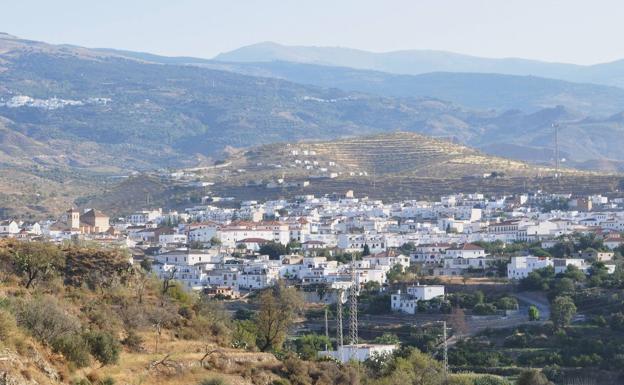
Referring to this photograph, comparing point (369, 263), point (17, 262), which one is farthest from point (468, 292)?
point (17, 262)

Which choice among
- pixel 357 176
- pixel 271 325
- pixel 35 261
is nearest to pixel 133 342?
pixel 35 261

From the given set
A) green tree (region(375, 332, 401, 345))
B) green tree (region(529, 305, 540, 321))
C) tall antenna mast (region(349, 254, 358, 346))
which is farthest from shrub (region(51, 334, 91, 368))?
green tree (region(529, 305, 540, 321))

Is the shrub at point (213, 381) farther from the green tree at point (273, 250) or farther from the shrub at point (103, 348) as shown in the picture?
the green tree at point (273, 250)

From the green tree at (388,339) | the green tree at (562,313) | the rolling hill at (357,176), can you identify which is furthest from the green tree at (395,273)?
the rolling hill at (357,176)

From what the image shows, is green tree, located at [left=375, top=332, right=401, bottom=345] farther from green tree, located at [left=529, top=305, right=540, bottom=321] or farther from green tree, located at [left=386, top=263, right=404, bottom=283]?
green tree, located at [left=386, top=263, right=404, bottom=283]

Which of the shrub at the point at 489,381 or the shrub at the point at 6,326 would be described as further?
the shrub at the point at 489,381

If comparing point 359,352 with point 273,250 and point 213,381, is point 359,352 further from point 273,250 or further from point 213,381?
point 273,250
